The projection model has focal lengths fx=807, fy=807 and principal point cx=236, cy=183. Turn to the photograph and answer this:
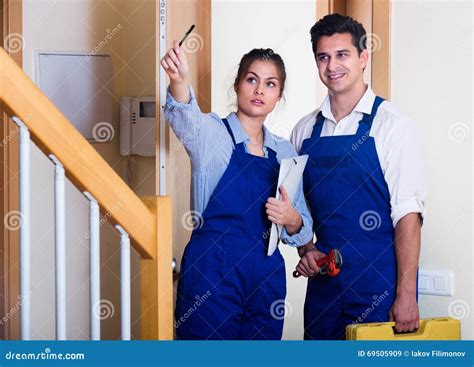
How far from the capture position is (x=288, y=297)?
2.17 metres

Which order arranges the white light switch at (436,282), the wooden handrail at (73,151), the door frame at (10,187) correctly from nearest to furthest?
the wooden handrail at (73,151)
the white light switch at (436,282)
the door frame at (10,187)

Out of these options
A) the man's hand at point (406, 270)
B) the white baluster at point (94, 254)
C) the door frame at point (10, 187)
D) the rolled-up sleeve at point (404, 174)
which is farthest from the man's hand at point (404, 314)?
the door frame at point (10, 187)

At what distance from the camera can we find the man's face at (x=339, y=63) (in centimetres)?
208

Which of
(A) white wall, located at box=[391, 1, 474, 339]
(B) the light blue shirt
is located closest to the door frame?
(B) the light blue shirt

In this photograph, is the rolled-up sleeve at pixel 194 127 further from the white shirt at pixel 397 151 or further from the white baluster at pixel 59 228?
the white baluster at pixel 59 228

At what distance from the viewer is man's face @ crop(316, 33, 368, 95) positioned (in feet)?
6.83

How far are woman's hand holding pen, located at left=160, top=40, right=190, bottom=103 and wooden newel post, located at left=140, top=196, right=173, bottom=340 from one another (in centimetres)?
43

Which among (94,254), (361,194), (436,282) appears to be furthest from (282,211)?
(94,254)

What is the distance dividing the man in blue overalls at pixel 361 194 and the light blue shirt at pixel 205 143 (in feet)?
0.30

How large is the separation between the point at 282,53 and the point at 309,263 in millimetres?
565

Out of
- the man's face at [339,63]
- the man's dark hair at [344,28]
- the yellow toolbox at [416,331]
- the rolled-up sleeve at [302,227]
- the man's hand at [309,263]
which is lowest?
the yellow toolbox at [416,331]

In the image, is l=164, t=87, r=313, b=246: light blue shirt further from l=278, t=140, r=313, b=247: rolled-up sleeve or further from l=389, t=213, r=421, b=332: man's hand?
l=389, t=213, r=421, b=332: man's hand

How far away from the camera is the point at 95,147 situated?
2633 mm
